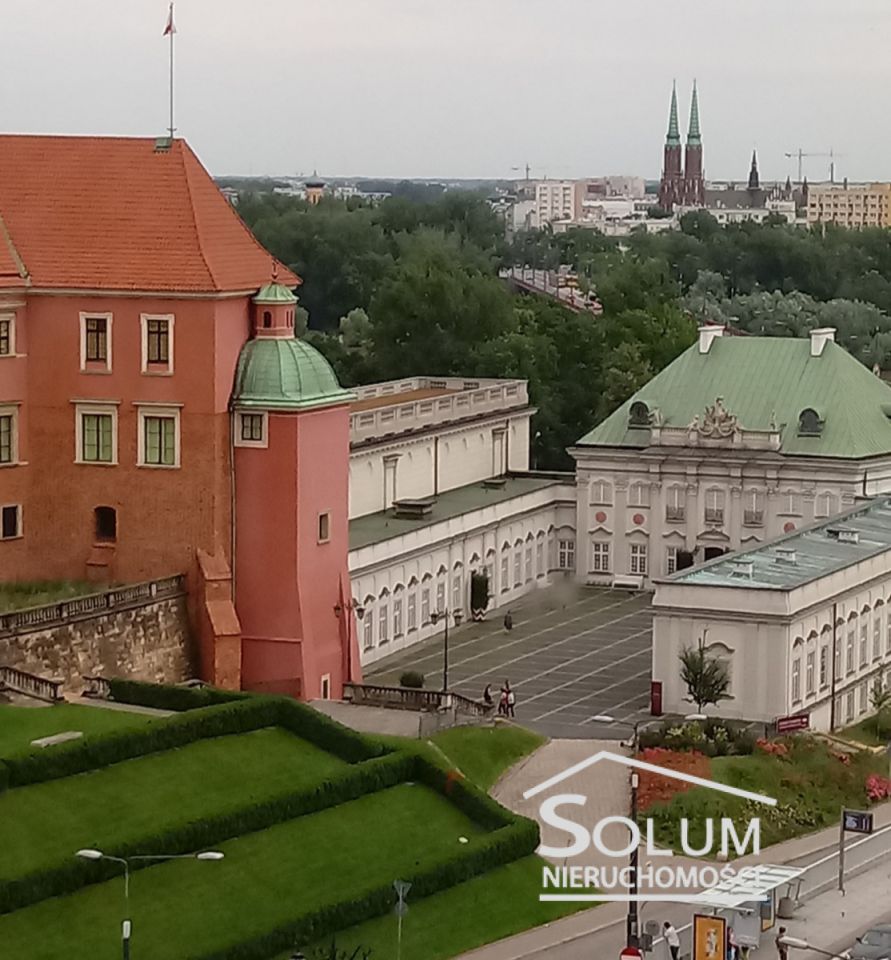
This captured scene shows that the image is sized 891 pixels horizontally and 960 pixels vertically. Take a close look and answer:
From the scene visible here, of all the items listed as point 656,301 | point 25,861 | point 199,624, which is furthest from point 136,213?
point 656,301

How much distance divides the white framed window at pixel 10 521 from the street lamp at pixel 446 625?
41.9 ft

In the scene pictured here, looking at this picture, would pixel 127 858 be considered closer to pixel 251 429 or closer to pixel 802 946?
pixel 802 946

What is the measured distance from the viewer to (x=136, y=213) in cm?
7656

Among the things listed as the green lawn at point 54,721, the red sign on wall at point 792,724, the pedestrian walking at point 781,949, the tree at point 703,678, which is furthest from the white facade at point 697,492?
the pedestrian walking at point 781,949

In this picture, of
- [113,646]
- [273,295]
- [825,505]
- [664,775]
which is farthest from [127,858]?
[825,505]

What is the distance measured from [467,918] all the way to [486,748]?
43.1 feet

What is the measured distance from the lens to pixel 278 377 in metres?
75.8

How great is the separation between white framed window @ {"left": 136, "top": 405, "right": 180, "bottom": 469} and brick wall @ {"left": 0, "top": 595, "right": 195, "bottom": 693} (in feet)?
12.2

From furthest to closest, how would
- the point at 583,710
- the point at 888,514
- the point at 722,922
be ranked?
the point at 888,514, the point at 583,710, the point at 722,922

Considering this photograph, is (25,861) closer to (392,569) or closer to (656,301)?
(392,569)

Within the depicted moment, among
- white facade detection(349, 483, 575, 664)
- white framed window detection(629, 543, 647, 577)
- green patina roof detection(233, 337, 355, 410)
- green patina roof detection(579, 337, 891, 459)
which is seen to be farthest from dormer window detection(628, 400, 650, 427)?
green patina roof detection(233, 337, 355, 410)

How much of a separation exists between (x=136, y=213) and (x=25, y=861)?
25647mm

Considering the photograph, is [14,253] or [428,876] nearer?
[428,876]

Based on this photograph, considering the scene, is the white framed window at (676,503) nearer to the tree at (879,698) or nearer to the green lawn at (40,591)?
the tree at (879,698)
